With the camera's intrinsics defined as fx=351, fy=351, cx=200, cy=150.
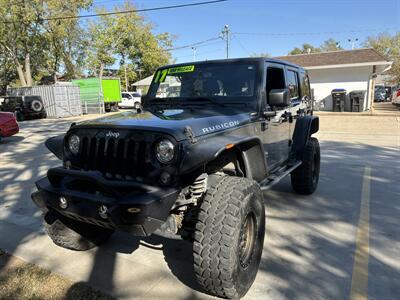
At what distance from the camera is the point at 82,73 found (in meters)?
45.9

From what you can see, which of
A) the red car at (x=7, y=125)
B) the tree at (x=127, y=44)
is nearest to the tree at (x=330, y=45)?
the tree at (x=127, y=44)

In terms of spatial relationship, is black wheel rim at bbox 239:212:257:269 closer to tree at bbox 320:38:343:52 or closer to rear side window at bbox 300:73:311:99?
rear side window at bbox 300:73:311:99

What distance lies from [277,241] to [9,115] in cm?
1125

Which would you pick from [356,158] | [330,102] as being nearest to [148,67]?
[330,102]

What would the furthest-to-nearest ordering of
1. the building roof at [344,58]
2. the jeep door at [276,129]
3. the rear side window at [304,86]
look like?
1. the building roof at [344,58]
2. the rear side window at [304,86]
3. the jeep door at [276,129]

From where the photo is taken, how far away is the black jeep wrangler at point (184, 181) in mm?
2559

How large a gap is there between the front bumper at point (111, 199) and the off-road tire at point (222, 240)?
30cm

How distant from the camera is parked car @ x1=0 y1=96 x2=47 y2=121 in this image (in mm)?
21734

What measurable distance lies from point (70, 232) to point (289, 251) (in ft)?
7.31

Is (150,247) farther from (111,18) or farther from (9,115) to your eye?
(111,18)

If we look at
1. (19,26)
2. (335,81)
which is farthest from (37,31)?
(335,81)

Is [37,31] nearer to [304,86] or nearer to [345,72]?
[345,72]

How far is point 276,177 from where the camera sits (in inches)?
161

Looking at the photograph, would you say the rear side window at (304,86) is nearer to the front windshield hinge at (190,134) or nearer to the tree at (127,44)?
the front windshield hinge at (190,134)
